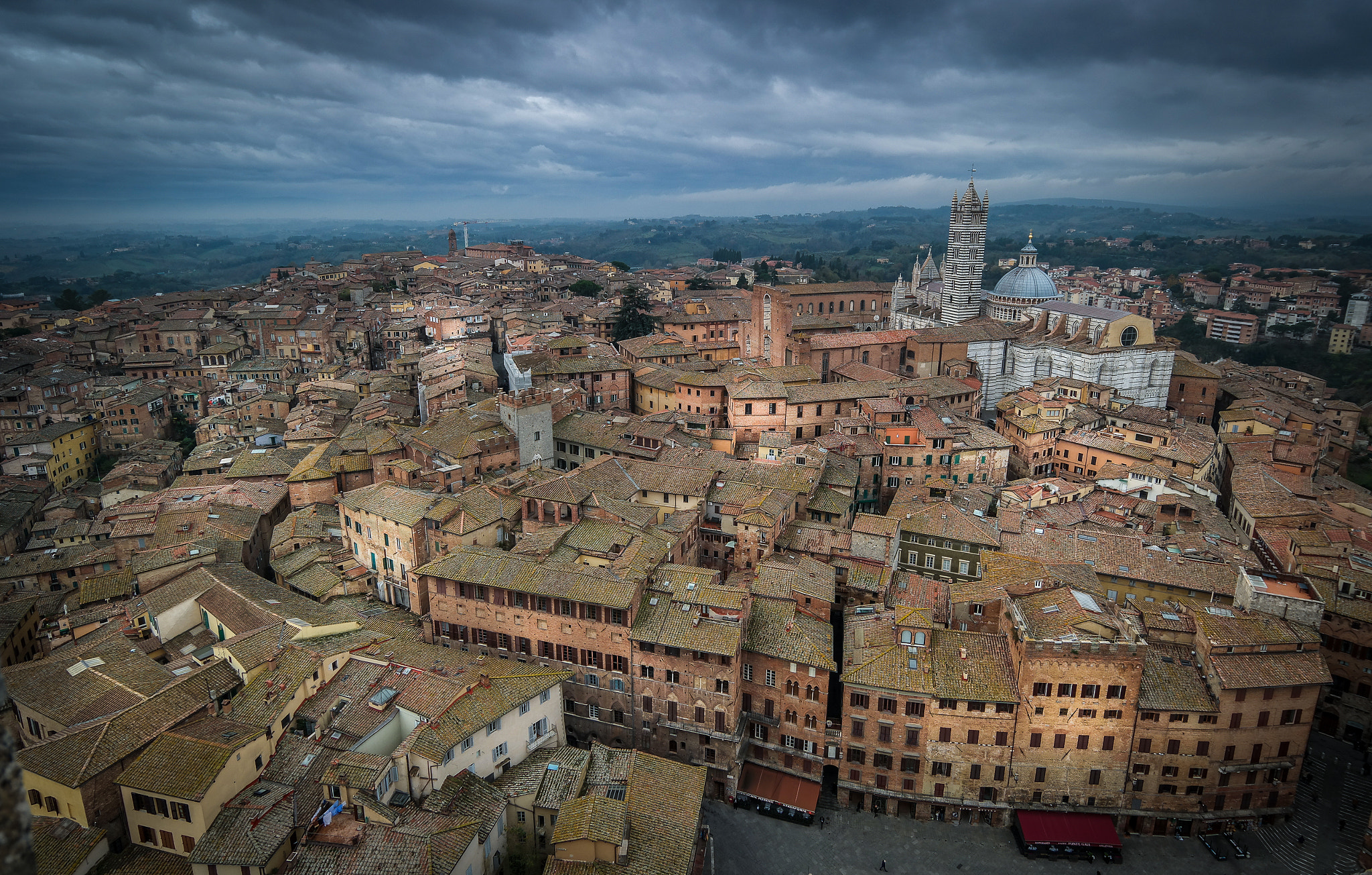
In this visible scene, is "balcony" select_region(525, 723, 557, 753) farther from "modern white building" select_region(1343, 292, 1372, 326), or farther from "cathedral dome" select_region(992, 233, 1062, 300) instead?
"modern white building" select_region(1343, 292, 1372, 326)

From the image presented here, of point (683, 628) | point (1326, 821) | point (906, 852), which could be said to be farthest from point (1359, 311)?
point (683, 628)

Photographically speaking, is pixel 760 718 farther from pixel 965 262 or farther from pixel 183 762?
pixel 965 262

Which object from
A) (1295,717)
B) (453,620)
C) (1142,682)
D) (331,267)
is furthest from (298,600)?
(331,267)

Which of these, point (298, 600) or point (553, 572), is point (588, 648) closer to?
point (553, 572)

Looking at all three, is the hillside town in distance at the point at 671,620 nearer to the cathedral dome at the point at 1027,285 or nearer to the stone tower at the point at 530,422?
the stone tower at the point at 530,422

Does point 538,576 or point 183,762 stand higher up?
point 538,576

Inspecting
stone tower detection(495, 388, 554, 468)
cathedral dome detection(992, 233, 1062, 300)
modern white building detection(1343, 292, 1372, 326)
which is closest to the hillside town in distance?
stone tower detection(495, 388, 554, 468)
